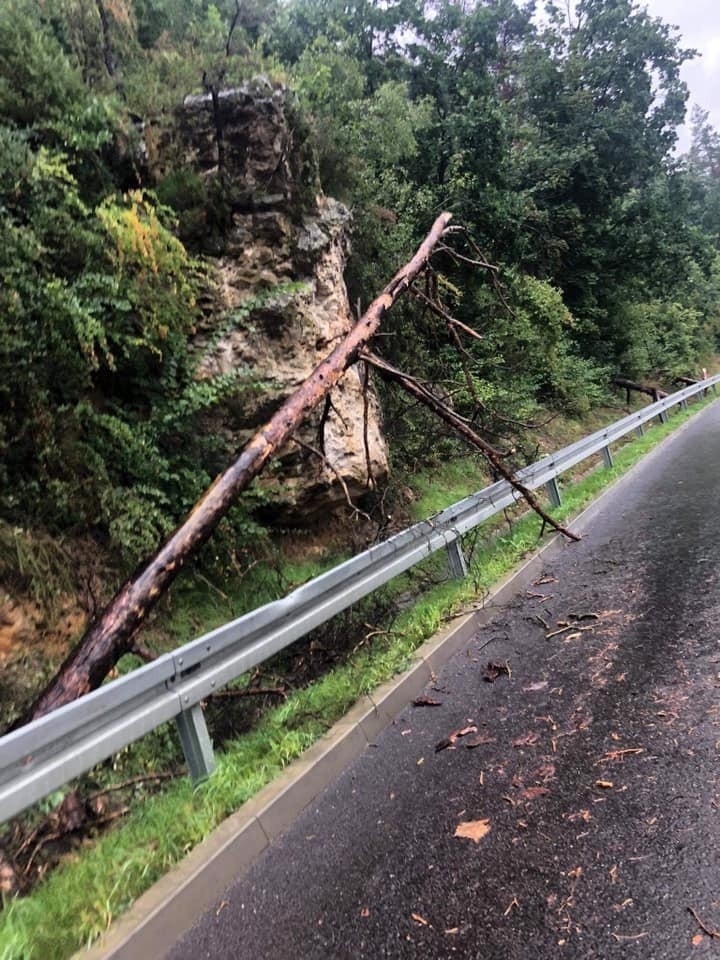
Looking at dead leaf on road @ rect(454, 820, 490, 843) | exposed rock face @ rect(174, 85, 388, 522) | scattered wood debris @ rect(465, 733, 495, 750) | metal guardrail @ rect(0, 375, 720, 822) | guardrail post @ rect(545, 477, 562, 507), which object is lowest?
dead leaf on road @ rect(454, 820, 490, 843)

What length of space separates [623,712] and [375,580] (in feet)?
7.86

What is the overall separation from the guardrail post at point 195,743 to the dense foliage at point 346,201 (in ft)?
7.98

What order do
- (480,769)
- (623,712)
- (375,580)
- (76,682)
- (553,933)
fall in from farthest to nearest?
(375,580) → (76,682) → (623,712) → (480,769) → (553,933)

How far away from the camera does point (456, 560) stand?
7027mm

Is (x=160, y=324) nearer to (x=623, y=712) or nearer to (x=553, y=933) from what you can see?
(x=623, y=712)

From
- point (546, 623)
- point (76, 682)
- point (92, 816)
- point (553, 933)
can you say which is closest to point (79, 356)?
point (76, 682)

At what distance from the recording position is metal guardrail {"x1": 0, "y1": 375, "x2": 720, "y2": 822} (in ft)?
9.61

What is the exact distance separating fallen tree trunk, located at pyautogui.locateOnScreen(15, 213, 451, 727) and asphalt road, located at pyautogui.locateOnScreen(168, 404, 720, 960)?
5.15 feet

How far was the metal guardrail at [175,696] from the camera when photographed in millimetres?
2928

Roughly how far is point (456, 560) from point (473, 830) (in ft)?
13.6

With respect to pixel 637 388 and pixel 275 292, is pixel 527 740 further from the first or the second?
pixel 637 388

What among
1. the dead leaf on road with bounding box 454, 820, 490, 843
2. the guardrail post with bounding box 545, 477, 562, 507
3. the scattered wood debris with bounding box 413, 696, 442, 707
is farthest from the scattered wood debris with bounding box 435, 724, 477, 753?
the guardrail post with bounding box 545, 477, 562, 507

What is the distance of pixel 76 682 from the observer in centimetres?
394

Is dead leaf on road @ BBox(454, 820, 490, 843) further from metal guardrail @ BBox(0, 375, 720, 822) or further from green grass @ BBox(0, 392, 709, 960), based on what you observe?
metal guardrail @ BBox(0, 375, 720, 822)
